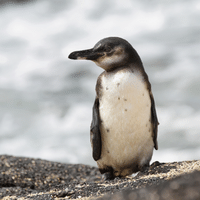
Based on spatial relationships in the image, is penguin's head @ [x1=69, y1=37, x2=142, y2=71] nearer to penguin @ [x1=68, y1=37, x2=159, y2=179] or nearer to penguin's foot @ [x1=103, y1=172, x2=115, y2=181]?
penguin @ [x1=68, y1=37, x2=159, y2=179]

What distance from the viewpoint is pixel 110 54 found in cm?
174

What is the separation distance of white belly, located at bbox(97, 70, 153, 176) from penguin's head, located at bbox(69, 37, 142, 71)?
8 centimetres

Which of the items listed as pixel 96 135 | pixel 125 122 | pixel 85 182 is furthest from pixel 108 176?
pixel 125 122

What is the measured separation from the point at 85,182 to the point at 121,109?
0.65 meters

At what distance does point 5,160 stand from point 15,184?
68 cm

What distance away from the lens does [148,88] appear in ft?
5.95

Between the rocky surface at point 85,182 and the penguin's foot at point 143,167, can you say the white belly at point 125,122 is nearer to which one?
the penguin's foot at point 143,167

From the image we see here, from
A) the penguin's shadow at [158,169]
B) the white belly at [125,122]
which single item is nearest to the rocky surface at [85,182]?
the penguin's shadow at [158,169]

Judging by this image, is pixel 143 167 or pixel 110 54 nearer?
pixel 110 54

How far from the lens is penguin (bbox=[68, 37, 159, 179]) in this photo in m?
1.73

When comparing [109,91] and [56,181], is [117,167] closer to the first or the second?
[109,91]

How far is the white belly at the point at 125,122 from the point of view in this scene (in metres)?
1.72

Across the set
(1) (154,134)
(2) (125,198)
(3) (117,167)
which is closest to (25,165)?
(3) (117,167)

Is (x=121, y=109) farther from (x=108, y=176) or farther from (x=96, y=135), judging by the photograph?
(x=108, y=176)
